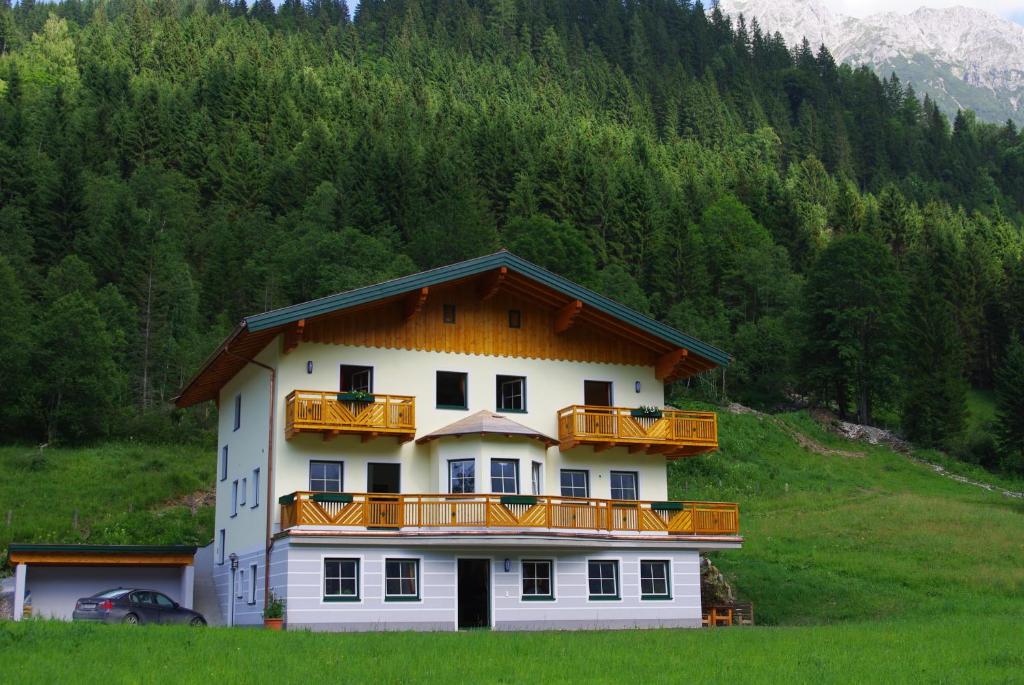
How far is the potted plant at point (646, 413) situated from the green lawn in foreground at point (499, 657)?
9.95 metres

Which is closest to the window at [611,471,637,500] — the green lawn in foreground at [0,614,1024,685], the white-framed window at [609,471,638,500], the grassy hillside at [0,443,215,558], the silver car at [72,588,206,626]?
the white-framed window at [609,471,638,500]

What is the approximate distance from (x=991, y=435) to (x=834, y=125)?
426ft

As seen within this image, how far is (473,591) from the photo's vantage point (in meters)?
34.2

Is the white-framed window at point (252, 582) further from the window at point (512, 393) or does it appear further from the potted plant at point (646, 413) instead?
the potted plant at point (646, 413)

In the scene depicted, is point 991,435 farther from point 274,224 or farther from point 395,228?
point 274,224

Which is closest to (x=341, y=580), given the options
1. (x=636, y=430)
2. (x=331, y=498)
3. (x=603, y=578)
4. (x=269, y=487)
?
Result: (x=331, y=498)

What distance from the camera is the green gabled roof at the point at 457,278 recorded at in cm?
3127

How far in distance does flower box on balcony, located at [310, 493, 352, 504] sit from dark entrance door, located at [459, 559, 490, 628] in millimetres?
4791

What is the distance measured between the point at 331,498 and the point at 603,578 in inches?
332

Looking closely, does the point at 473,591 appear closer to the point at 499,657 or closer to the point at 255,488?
the point at 255,488

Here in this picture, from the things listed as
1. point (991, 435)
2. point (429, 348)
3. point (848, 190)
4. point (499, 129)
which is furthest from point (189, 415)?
point (848, 190)

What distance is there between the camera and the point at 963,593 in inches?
1407

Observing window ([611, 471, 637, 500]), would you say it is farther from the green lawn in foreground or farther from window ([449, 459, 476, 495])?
the green lawn in foreground

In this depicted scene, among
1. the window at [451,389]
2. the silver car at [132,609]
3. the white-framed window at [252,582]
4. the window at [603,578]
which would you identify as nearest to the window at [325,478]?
the white-framed window at [252,582]
